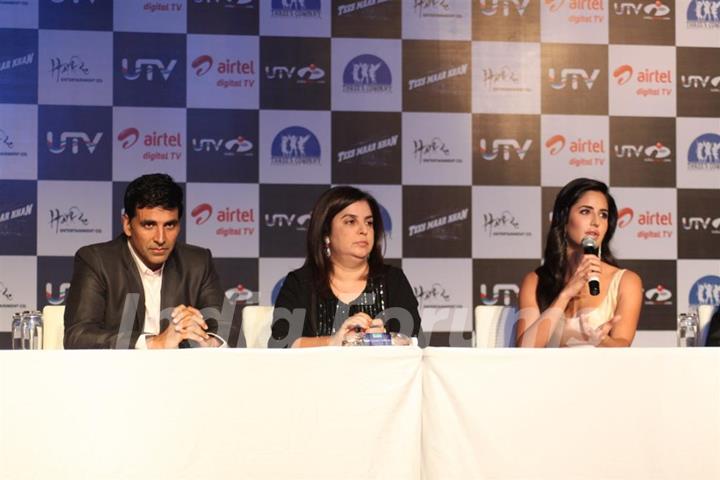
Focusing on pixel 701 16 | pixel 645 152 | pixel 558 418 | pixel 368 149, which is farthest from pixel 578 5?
pixel 558 418

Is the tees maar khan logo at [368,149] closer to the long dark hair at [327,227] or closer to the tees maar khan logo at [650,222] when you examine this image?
the tees maar khan logo at [650,222]

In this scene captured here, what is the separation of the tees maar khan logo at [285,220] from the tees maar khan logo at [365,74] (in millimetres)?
676

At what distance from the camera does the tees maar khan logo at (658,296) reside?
4.71 meters

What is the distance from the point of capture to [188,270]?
121 inches

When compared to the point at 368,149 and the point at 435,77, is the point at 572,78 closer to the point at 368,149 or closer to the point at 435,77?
the point at 435,77

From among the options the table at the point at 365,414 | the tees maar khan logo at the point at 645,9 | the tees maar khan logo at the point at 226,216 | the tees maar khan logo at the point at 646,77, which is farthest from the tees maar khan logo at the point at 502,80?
the table at the point at 365,414

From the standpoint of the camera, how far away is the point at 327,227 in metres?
3.22

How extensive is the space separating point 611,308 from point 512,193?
5.10 feet

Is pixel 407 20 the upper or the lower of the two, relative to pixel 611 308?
upper

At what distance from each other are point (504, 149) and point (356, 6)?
3.39 feet

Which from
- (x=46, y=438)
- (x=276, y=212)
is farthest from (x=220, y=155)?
(x=46, y=438)

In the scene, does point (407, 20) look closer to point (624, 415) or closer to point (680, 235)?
point (680, 235)

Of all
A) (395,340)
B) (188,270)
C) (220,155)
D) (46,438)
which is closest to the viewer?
(46,438)

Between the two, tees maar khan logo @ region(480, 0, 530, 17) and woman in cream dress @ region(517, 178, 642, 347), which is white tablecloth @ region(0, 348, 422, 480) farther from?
tees maar khan logo @ region(480, 0, 530, 17)
